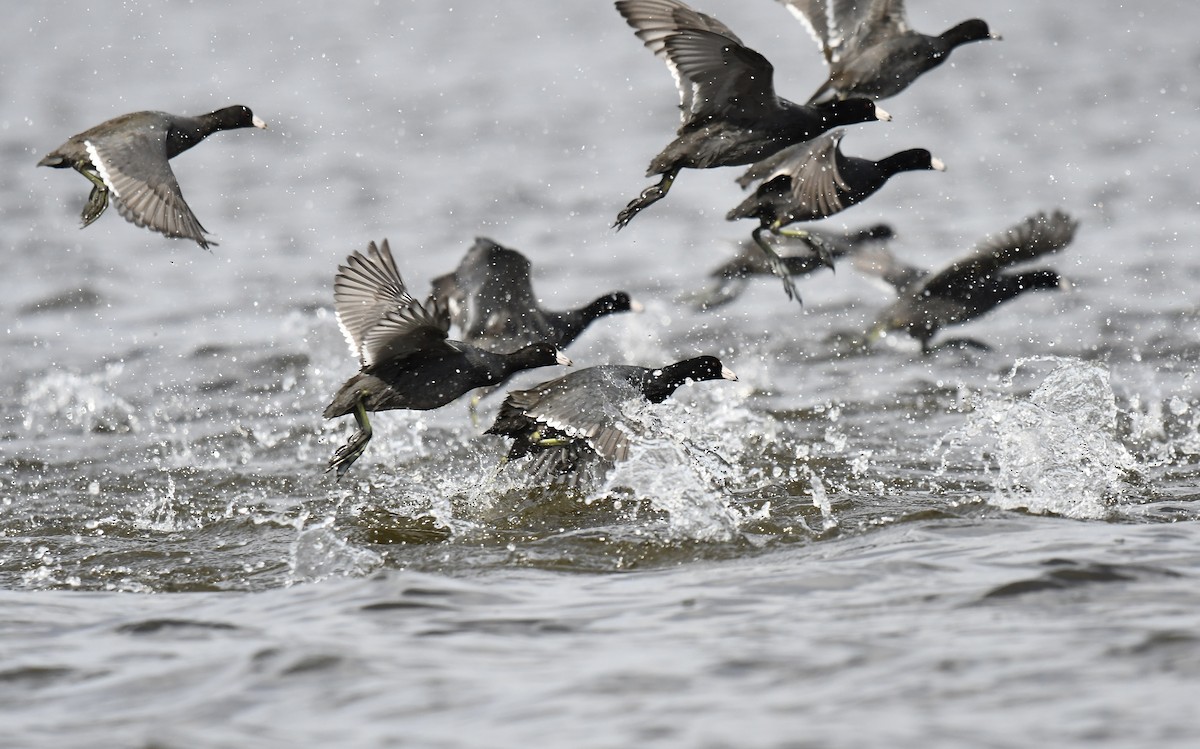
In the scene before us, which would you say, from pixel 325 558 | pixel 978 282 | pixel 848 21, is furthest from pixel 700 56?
pixel 978 282

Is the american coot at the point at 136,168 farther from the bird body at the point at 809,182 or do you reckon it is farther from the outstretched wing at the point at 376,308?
the bird body at the point at 809,182

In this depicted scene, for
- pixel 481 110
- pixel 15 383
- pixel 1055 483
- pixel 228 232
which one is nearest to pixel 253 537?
pixel 1055 483

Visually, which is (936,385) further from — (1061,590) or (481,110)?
(481,110)

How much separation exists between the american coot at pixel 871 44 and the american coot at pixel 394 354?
213 centimetres

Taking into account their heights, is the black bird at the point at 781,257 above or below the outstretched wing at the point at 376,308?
above

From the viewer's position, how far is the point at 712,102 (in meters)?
6.27

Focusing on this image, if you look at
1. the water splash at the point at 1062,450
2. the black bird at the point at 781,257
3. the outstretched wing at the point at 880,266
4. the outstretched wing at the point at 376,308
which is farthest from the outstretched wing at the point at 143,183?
the outstretched wing at the point at 880,266

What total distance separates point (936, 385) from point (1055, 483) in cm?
259

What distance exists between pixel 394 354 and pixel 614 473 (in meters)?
0.99

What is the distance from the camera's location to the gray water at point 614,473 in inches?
157

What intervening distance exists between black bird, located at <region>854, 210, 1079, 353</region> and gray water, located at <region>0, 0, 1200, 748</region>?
0.98 ft

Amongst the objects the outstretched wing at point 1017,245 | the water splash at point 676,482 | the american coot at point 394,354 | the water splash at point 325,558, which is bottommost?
the water splash at point 325,558

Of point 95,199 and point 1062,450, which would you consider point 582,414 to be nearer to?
point 1062,450

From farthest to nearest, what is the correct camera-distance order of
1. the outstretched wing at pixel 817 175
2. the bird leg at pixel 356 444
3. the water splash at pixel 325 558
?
the outstretched wing at pixel 817 175
the bird leg at pixel 356 444
the water splash at pixel 325 558
